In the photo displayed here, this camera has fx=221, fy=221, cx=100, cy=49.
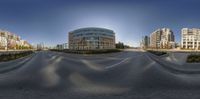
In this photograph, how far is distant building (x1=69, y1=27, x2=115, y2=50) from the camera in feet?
459

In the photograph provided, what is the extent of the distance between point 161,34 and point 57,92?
177 m

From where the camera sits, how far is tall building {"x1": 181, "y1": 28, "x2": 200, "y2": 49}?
15712cm

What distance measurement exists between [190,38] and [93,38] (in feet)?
238

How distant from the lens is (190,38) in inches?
6299

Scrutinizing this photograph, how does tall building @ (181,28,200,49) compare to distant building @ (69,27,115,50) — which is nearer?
distant building @ (69,27,115,50)

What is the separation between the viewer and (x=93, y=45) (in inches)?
5561

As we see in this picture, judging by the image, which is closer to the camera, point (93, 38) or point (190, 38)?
point (93, 38)

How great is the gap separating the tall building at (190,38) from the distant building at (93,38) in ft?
175

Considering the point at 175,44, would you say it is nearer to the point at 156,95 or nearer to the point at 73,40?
the point at 73,40

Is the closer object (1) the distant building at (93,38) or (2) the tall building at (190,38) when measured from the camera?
(1) the distant building at (93,38)

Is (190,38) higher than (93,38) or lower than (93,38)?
higher

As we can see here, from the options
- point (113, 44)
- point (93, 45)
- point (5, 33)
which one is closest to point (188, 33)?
point (113, 44)

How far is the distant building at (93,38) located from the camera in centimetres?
13979

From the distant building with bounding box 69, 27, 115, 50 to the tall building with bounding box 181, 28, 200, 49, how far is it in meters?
53.3
